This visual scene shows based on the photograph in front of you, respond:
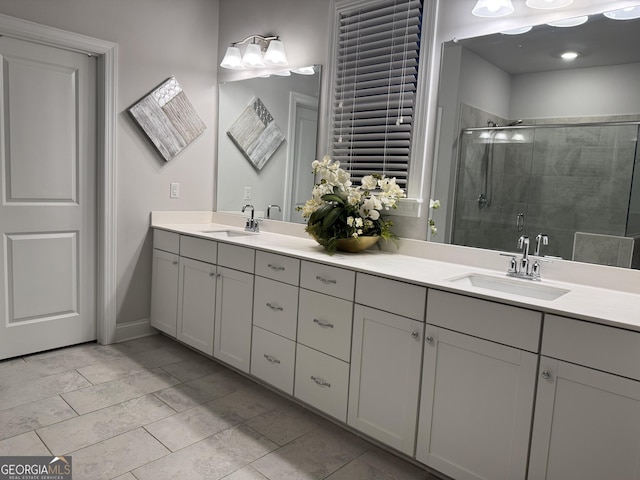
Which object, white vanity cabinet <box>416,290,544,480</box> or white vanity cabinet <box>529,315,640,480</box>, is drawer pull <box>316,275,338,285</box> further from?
white vanity cabinet <box>529,315,640,480</box>

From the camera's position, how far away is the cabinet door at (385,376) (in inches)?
74.2

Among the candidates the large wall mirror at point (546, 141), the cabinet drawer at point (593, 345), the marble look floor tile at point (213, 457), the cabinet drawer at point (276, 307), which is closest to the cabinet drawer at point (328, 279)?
the cabinet drawer at point (276, 307)

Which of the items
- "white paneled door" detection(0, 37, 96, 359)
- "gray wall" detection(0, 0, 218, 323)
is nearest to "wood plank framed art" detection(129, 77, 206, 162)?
"gray wall" detection(0, 0, 218, 323)

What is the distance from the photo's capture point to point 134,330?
3334mm

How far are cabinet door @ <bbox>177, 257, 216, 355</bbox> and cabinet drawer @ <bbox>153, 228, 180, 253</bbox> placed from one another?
0.38 ft

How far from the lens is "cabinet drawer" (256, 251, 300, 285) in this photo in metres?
2.35

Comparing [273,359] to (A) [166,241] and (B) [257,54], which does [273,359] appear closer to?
(A) [166,241]

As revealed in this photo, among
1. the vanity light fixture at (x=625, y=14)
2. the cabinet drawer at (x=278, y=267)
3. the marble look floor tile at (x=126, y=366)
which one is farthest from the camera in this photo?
the marble look floor tile at (x=126, y=366)

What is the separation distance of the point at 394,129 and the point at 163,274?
1.84m

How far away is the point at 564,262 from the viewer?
199 centimetres

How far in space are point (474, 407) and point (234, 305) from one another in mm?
1469

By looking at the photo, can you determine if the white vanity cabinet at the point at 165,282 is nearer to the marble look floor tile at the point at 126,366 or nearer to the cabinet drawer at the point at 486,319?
the marble look floor tile at the point at 126,366

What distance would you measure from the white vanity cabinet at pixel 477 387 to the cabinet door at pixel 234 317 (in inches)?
44.3

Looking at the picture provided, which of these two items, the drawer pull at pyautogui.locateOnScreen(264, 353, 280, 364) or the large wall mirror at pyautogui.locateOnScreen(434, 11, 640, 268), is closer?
the large wall mirror at pyautogui.locateOnScreen(434, 11, 640, 268)
